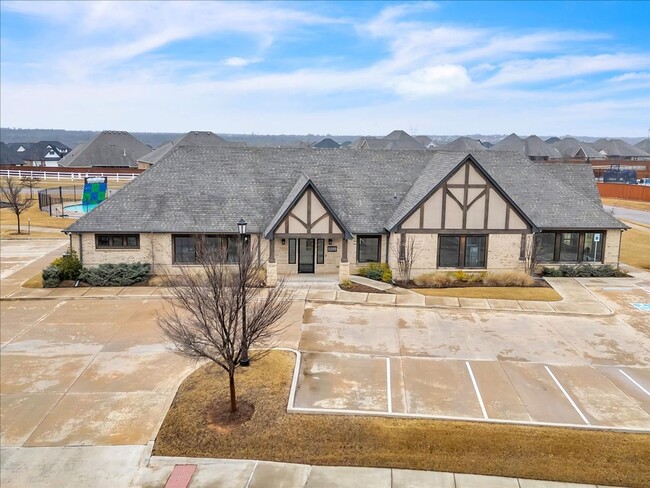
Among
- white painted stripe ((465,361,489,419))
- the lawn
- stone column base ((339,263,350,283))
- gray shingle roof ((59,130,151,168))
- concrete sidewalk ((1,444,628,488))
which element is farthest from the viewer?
gray shingle roof ((59,130,151,168))

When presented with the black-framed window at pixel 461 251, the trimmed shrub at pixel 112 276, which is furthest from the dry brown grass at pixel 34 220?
the black-framed window at pixel 461 251

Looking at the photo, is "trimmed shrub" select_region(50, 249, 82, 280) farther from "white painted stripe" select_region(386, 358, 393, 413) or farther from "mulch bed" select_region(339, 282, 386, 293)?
"white painted stripe" select_region(386, 358, 393, 413)

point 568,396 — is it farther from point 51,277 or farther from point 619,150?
point 619,150

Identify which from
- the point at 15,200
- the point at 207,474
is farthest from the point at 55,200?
the point at 207,474

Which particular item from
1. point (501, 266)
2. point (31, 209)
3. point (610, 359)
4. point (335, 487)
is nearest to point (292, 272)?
point (501, 266)

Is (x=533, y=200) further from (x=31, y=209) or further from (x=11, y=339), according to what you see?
(x=31, y=209)

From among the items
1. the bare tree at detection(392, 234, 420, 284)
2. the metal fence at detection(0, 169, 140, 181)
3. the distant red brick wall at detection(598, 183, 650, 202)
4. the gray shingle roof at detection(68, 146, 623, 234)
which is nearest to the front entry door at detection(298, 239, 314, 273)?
the gray shingle roof at detection(68, 146, 623, 234)
